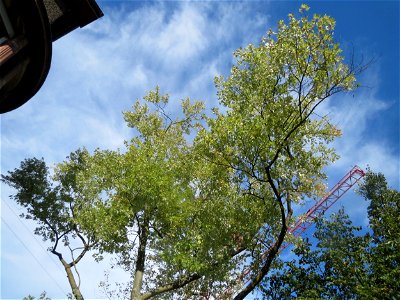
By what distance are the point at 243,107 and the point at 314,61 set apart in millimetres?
3697

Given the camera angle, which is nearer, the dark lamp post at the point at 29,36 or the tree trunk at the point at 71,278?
the dark lamp post at the point at 29,36

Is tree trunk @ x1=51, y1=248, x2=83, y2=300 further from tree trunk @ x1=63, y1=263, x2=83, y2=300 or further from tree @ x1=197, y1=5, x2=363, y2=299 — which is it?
tree @ x1=197, y1=5, x2=363, y2=299

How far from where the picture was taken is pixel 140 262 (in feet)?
69.9

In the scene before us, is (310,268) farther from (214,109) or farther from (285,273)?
(214,109)

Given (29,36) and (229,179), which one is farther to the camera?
(229,179)

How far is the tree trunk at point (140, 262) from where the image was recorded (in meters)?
20.0

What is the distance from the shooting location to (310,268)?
21.8 metres

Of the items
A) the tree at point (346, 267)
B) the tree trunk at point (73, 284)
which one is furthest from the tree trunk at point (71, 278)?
the tree at point (346, 267)

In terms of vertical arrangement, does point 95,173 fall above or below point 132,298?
above

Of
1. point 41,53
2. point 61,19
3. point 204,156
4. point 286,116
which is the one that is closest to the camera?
point 41,53

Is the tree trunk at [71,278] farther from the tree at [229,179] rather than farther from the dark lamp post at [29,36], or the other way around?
the dark lamp post at [29,36]

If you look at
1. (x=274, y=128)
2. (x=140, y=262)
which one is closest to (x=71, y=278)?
(x=140, y=262)

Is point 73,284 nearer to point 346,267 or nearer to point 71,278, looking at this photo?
point 71,278

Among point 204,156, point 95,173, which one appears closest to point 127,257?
point 95,173
